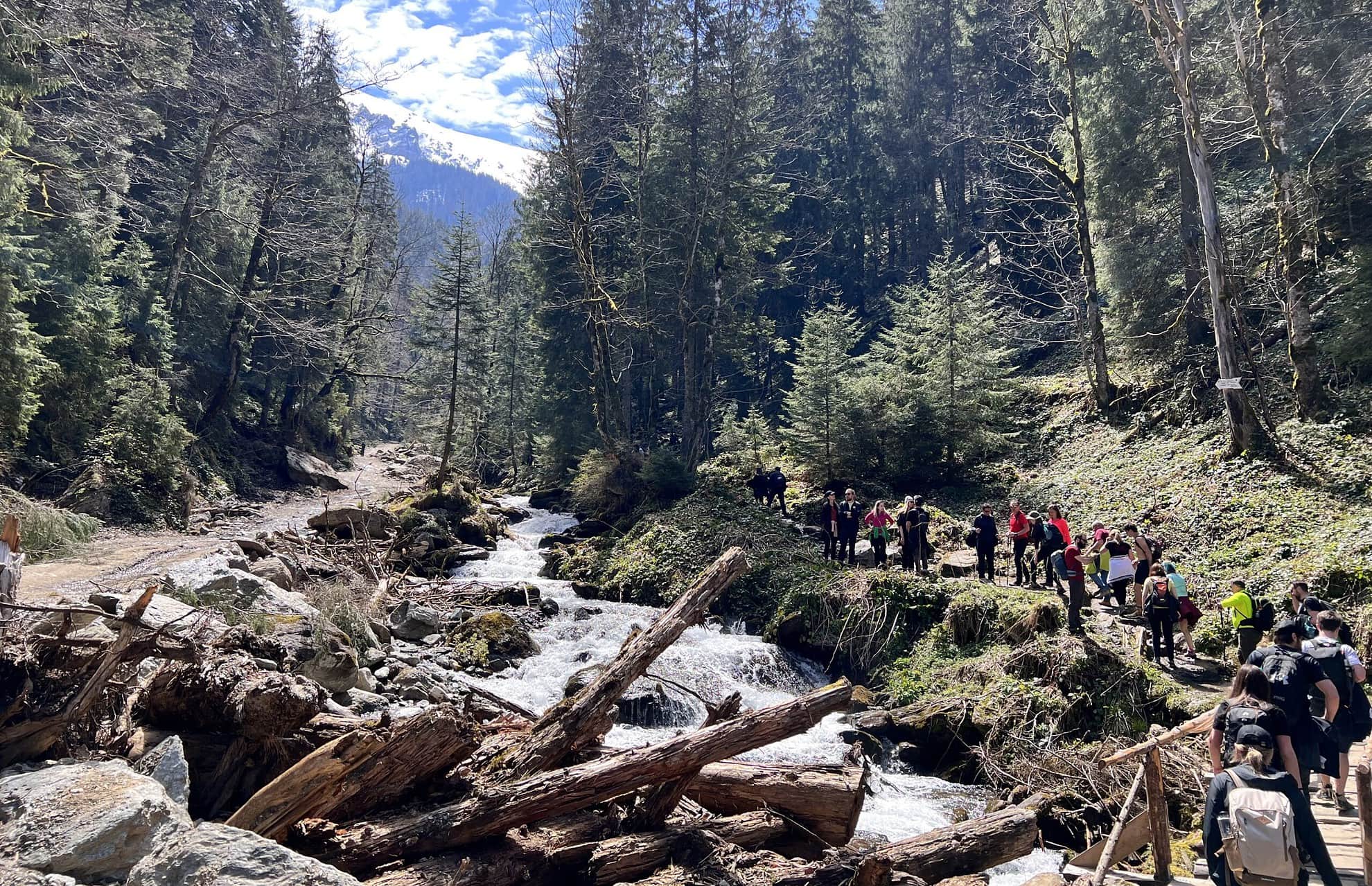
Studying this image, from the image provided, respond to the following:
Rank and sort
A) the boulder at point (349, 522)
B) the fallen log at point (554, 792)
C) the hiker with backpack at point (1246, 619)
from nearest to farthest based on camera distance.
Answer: the fallen log at point (554, 792) → the hiker with backpack at point (1246, 619) → the boulder at point (349, 522)

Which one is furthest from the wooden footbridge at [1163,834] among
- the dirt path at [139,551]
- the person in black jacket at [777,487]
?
the person in black jacket at [777,487]

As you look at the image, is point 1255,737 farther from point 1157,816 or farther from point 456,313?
point 456,313

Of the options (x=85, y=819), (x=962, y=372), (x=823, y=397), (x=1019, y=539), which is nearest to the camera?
(x=85, y=819)

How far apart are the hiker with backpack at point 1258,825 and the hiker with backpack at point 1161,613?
20.2 feet

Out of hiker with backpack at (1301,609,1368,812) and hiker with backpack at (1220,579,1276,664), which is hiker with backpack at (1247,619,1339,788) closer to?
hiker with backpack at (1301,609,1368,812)

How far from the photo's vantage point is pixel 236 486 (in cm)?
2755

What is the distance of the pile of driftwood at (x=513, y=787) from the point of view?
16.2ft

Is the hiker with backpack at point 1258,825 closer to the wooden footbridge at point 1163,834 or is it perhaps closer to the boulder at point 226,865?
the wooden footbridge at point 1163,834

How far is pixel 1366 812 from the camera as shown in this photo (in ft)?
18.1

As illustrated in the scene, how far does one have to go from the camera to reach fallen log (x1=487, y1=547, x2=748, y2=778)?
566 centimetres

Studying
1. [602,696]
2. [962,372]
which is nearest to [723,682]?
[602,696]

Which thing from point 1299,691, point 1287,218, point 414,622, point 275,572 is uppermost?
point 1287,218

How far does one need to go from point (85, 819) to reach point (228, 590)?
5405mm

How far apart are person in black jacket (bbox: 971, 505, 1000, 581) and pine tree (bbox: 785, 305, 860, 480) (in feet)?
30.1
